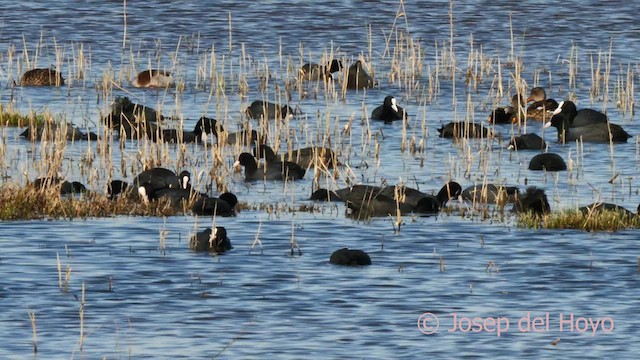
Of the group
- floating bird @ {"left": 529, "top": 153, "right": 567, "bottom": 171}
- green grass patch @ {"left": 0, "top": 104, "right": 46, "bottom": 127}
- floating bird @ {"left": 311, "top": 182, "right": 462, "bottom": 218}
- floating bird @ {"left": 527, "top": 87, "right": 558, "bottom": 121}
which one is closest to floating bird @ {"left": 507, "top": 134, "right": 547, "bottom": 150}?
floating bird @ {"left": 529, "top": 153, "right": 567, "bottom": 171}

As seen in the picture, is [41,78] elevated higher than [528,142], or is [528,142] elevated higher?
[41,78]

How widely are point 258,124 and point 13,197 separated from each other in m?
9.65

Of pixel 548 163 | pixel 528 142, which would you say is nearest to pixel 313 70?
pixel 528 142

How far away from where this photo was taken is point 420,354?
1402 cm

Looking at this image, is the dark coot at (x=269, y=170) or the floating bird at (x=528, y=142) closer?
the dark coot at (x=269, y=170)

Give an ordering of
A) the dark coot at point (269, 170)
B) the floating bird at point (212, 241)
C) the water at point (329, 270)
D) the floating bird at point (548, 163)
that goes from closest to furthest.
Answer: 1. the water at point (329, 270)
2. the floating bird at point (212, 241)
3. the dark coot at point (269, 170)
4. the floating bird at point (548, 163)

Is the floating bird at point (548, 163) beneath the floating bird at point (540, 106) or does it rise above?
beneath

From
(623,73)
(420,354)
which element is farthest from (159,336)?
(623,73)

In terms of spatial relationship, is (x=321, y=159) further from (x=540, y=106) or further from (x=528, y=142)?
(x=540, y=106)

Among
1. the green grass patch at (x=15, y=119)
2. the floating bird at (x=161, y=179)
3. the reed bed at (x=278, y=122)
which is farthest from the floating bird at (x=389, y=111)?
the floating bird at (x=161, y=179)

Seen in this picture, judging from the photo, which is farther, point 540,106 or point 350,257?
point 540,106

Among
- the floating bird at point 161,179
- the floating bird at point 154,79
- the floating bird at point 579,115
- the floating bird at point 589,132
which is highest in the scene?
the floating bird at point 154,79

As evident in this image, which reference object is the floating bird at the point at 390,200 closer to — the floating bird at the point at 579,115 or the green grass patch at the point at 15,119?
the floating bird at the point at 579,115

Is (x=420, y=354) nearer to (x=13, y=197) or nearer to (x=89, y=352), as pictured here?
(x=89, y=352)
